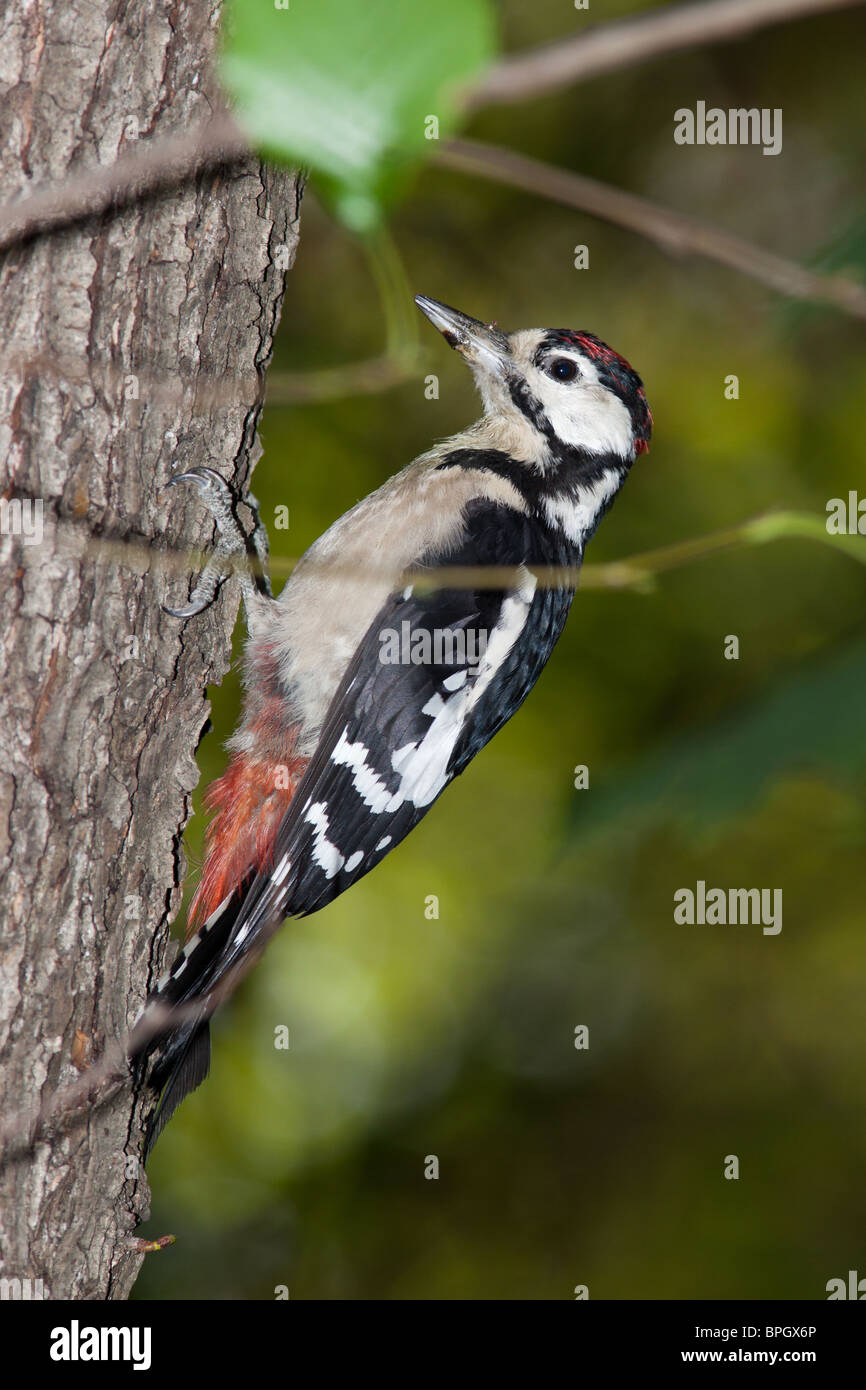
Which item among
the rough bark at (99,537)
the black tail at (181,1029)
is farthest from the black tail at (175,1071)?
the rough bark at (99,537)

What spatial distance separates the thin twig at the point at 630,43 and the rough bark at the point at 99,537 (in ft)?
3.39

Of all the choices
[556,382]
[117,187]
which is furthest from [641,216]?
[556,382]

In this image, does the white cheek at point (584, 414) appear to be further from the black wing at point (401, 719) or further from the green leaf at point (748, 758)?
the green leaf at point (748, 758)

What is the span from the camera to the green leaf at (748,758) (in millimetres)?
2412

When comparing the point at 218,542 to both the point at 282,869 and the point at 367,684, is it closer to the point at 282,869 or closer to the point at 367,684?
the point at 367,684

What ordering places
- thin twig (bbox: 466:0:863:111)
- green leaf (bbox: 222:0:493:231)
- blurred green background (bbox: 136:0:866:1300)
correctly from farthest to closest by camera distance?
1. blurred green background (bbox: 136:0:866:1300)
2. green leaf (bbox: 222:0:493:231)
3. thin twig (bbox: 466:0:863:111)

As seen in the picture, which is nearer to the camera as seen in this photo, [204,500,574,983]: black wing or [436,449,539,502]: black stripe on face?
[204,500,574,983]: black wing

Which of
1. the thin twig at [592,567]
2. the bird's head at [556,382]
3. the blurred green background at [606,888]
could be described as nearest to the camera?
the thin twig at [592,567]

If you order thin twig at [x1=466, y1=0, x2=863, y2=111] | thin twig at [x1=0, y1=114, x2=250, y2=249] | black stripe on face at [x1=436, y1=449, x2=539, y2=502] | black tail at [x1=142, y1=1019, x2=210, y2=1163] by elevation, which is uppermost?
black stripe on face at [x1=436, y1=449, x2=539, y2=502]

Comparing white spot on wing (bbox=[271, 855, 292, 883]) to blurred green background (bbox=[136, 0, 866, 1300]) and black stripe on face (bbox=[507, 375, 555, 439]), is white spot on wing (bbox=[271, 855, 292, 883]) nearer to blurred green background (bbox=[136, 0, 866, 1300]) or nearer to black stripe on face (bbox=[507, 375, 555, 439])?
black stripe on face (bbox=[507, 375, 555, 439])

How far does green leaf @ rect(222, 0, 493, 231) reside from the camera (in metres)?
0.65

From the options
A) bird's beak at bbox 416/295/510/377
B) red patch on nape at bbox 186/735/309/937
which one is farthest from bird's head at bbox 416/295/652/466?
red patch on nape at bbox 186/735/309/937

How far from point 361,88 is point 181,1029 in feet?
5.44
